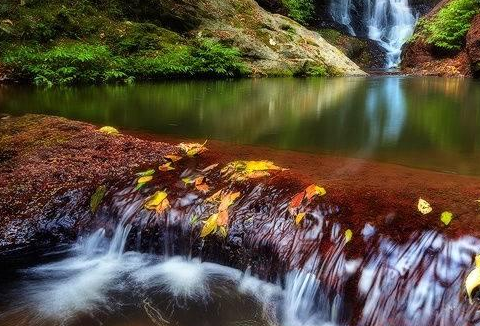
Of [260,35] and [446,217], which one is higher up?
[260,35]

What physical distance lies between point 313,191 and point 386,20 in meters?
27.6

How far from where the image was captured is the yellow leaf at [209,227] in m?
3.31

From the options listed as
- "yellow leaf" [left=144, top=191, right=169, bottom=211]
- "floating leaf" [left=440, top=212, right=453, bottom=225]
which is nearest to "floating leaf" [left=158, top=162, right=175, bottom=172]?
"yellow leaf" [left=144, top=191, right=169, bottom=211]

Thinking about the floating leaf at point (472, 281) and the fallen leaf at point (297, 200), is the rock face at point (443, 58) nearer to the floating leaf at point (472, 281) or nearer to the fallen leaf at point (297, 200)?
the fallen leaf at point (297, 200)

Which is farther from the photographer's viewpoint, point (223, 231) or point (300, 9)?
point (300, 9)

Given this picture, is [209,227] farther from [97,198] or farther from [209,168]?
[97,198]

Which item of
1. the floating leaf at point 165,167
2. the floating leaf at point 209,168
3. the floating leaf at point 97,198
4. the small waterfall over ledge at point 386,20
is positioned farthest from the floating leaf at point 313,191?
the small waterfall over ledge at point 386,20

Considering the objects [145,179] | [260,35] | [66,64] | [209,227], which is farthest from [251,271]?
[260,35]

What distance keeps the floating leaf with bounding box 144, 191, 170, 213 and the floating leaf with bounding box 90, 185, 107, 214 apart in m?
0.47

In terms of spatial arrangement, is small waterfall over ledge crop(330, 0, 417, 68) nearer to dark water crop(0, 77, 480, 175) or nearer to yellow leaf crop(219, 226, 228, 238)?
dark water crop(0, 77, 480, 175)

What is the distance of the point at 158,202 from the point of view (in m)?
3.60

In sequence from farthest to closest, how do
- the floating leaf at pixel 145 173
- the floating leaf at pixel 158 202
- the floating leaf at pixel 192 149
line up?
the floating leaf at pixel 192 149 < the floating leaf at pixel 145 173 < the floating leaf at pixel 158 202

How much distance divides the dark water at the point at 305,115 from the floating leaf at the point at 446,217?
1.60m

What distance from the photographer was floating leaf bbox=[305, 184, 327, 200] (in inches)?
130
